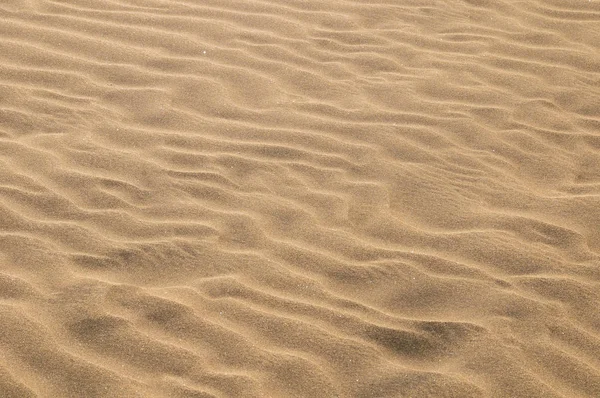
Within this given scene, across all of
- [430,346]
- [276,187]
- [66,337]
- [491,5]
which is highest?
[491,5]

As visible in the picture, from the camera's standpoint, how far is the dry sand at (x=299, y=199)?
2.81 m

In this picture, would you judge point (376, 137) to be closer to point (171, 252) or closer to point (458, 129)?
point (458, 129)

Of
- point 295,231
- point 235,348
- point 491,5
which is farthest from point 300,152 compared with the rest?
point 491,5

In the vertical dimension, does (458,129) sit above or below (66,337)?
above

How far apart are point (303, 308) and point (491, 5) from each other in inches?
126

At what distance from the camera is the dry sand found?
2.81 metres

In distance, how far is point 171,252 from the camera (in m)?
3.24

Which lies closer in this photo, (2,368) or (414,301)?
(2,368)

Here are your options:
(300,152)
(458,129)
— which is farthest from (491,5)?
(300,152)

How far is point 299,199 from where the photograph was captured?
3.63 m

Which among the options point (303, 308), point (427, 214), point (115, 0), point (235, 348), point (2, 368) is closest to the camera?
point (2, 368)

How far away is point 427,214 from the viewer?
3.59 m

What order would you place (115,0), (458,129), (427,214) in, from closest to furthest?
(427,214), (458,129), (115,0)

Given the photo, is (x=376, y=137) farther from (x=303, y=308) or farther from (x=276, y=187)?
(x=303, y=308)
